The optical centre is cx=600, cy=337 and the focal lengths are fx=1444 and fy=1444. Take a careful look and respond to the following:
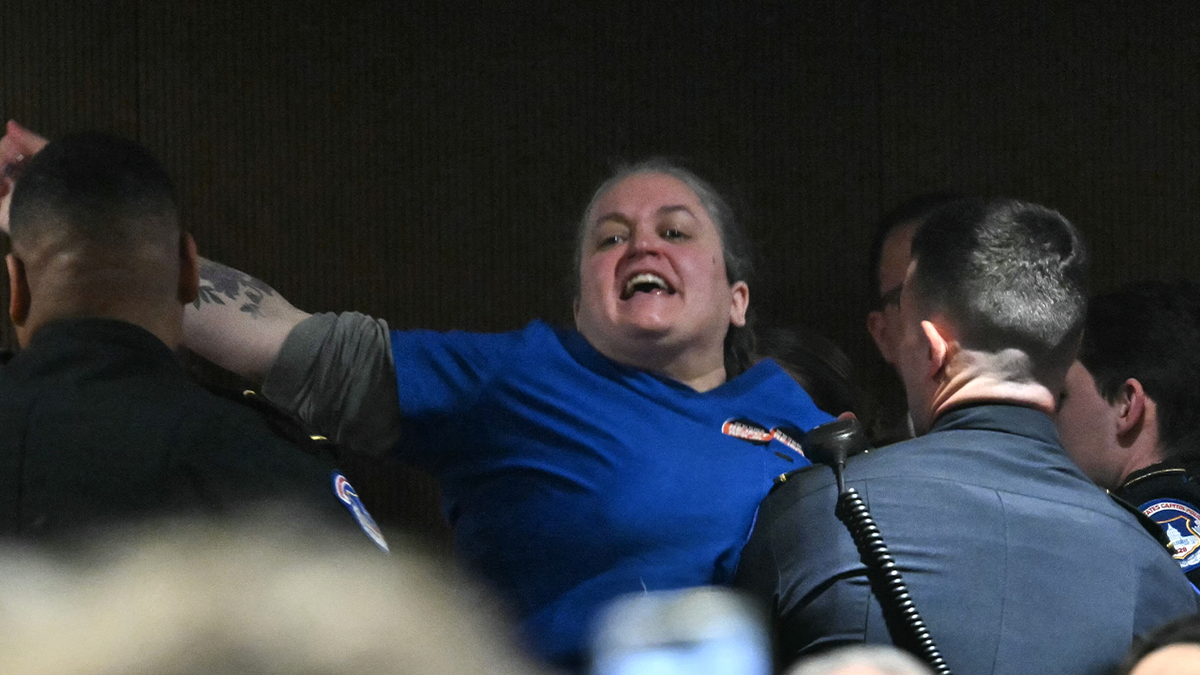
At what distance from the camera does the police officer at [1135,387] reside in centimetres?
256

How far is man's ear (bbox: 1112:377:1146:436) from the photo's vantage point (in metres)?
2.57

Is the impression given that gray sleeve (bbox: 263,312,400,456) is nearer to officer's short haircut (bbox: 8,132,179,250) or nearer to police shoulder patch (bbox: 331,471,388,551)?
officer's short haircut (bbox: 8,132,179,250)

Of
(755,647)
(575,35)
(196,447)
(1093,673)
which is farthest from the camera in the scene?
(575,35)

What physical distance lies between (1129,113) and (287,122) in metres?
1.89

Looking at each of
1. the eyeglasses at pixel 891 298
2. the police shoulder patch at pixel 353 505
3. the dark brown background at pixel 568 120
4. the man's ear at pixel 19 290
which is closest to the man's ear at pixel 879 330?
the eyeglasses at pixel 891 298

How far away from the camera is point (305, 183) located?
9.79 feet

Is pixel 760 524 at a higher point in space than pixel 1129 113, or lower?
lower

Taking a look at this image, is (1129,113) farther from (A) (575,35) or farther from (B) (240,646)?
(B) (240,646)

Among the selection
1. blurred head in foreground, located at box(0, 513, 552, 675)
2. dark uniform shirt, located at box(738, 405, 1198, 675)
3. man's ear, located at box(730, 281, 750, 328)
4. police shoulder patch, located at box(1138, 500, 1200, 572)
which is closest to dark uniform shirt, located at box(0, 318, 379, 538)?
dark uniform shirt, located at box(738, 405, 1198, 675)

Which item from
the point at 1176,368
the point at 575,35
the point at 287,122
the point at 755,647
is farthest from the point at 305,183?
the point at 755,647

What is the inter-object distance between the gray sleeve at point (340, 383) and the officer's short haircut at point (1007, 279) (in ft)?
2.82

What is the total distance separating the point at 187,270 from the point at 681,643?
→ 130 centimetres

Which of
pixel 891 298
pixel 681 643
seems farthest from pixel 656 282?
pixel 681 643

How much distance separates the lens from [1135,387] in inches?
101
